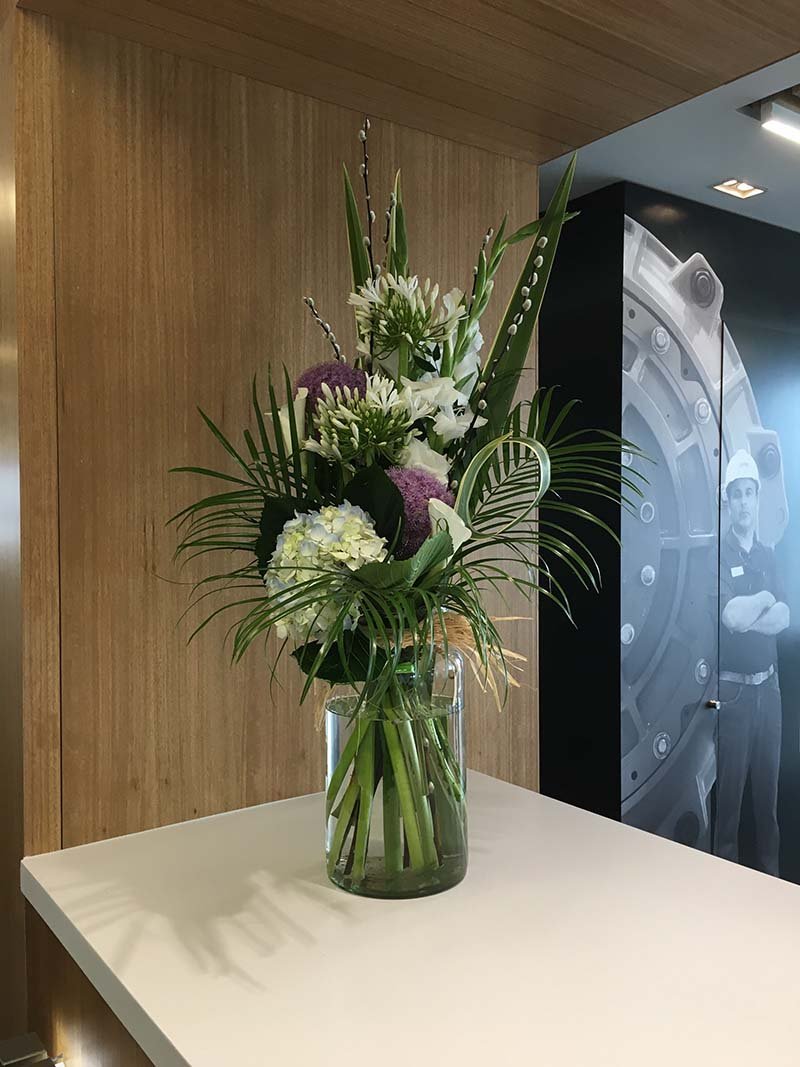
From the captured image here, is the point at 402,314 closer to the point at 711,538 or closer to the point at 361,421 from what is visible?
the point at 361,421

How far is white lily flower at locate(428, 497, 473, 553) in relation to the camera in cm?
80

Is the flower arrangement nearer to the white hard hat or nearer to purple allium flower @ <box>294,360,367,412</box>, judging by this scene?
purple allium flower @ <box>294,360,367,412</box>

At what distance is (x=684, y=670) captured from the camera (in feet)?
8.57

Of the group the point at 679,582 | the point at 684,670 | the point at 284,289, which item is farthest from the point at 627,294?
the point at 284,289

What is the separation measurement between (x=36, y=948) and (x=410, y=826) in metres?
0.46

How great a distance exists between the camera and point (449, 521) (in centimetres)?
80

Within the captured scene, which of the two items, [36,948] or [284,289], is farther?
[284,289]

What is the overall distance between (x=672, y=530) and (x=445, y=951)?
1.96 metres

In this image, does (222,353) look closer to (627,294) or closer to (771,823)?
(627,294)

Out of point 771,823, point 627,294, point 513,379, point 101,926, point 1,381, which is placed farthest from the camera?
point 771,823

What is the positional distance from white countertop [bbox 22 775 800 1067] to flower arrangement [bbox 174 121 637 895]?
8 cm

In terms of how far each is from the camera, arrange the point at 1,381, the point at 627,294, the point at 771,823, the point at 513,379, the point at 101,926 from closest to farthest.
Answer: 1. the point at 101,926
2. the point at 513,379
3. the point at 1,381
4. the point at 627,294
5. the point at 771,823

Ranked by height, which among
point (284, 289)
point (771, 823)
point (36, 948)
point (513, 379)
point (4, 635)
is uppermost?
point (284, 289)

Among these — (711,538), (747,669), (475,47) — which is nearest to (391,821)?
(475,47)
